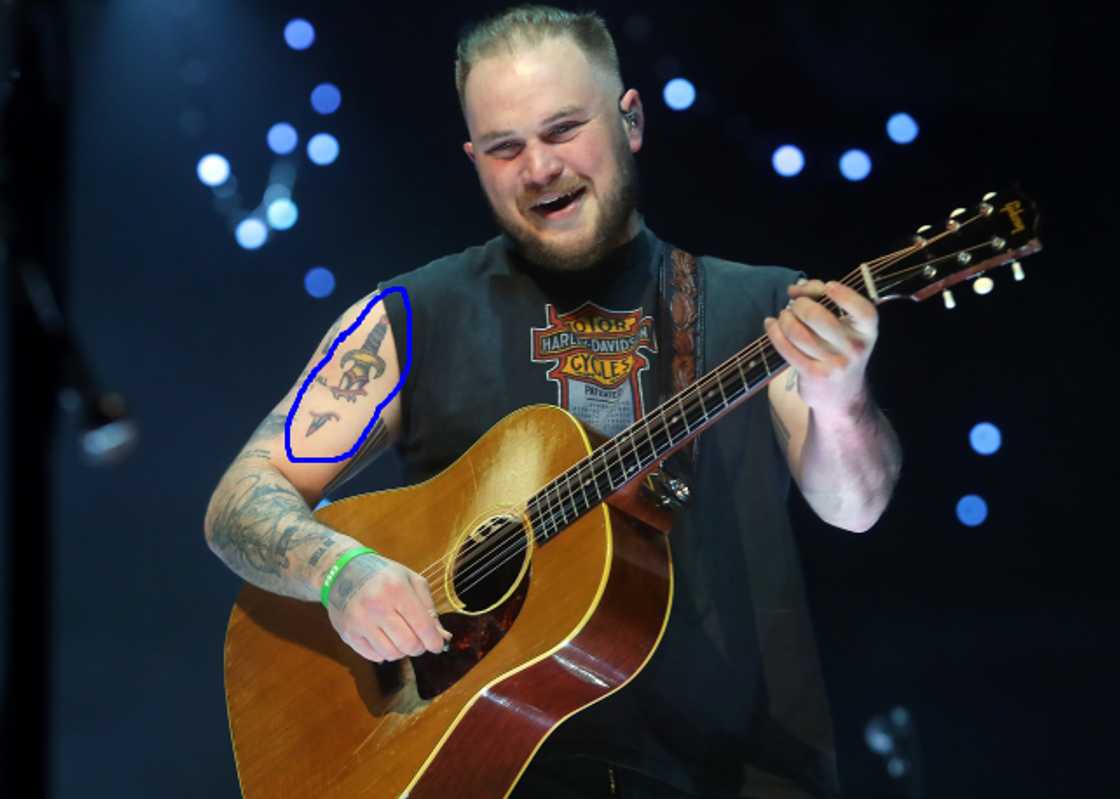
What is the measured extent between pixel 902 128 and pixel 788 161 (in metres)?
0.39

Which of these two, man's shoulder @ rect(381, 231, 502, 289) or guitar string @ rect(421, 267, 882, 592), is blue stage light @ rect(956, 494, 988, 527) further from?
guitar string @ rect(421, 267, 882, 592)

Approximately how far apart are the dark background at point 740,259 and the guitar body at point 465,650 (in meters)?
1.60

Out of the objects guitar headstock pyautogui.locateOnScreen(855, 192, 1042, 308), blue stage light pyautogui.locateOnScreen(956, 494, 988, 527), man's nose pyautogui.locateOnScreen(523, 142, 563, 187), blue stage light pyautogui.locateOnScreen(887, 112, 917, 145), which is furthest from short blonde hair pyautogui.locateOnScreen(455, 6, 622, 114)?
blue stage light pyautogui.locateOnScreen(956, 494, 988, 527)

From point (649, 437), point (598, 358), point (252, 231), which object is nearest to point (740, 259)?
point (598, 358)

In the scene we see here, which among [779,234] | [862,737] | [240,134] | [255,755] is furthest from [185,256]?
[862,737]

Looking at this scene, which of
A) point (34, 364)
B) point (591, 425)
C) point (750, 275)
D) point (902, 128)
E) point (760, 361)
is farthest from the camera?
point (902, 128)

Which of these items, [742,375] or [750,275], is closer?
[742,375]

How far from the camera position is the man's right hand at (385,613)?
2.54m

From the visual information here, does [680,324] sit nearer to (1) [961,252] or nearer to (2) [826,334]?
(2) [826,334]

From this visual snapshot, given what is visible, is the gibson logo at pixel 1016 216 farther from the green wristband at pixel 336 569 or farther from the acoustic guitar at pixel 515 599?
the green wristband at pixel 336 569

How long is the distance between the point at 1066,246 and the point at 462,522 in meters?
2.54

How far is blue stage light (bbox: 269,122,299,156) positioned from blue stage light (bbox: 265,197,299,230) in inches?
7.2

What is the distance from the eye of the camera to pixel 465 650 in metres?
2.55

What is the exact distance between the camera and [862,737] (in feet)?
15.3
